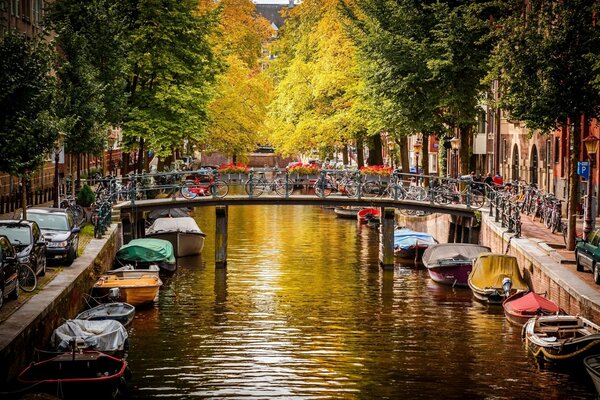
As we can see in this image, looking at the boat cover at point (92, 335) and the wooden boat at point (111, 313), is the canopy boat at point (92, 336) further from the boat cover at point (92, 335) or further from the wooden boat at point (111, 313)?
the wooden boat at point (111, 313)

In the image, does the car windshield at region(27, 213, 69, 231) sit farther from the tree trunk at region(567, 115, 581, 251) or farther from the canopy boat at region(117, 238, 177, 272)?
the tree trunk at region(567, 115, 581, 251)

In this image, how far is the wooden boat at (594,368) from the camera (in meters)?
23.4

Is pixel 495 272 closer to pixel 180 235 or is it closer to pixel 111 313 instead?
pixel 111 313

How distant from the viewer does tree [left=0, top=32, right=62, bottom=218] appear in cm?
2752

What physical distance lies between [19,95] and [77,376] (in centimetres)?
776

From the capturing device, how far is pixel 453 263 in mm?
44125

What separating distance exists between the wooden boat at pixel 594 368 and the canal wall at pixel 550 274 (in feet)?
11.8

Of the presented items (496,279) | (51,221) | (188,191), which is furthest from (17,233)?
(188,191)

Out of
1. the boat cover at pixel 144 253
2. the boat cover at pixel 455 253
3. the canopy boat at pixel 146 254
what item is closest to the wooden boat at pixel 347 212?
the boat cover at pixel 455 253

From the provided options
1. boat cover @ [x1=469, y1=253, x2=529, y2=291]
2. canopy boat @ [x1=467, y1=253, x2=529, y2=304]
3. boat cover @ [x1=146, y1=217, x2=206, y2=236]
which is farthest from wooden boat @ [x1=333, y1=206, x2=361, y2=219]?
canopy boat @ [x1=467, y1=253, x2=529, y2=304]

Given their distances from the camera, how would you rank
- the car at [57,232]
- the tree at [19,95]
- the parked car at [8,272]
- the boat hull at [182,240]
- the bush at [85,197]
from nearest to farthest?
the parked car at [8,272]
the tree at [19,95]
the car at [57,232]
the bush at [85,197]
the boat hull at [182,240]

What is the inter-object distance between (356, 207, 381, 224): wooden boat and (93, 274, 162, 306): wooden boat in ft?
109

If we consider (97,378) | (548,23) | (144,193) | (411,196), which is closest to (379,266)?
(411,196)

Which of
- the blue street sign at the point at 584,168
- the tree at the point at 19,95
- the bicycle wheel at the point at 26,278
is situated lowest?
the bicycle wheel at the point at 26,278
